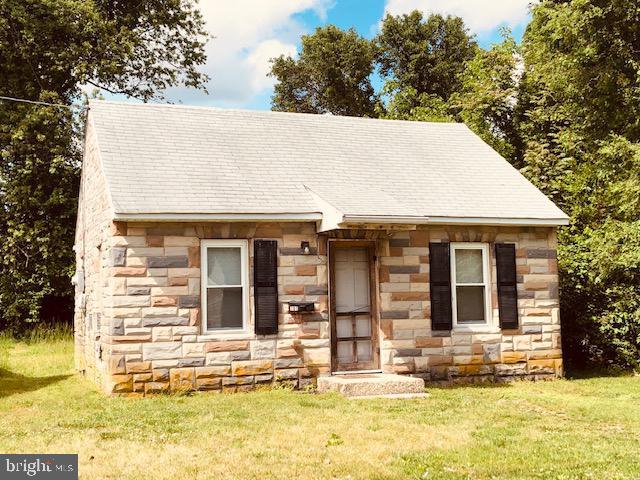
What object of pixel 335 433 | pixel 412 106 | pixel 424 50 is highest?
pixel 424 50

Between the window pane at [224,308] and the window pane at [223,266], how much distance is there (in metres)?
0.14

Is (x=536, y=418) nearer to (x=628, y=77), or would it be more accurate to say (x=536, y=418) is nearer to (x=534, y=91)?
(x=628, y=77)

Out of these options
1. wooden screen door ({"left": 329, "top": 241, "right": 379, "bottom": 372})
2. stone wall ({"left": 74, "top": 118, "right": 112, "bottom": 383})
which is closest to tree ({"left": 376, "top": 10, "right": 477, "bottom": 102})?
stone wall ({"left": 74, "top": 118, "right": 112, "bottom": 383})

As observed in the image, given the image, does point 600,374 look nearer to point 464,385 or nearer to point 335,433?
point 464,385

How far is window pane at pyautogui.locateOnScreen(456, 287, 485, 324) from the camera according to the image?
12523mm

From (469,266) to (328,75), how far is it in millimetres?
23060

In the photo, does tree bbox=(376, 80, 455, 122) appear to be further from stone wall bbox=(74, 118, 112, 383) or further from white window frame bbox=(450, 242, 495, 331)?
stone wall bbox=(74, 118, 112, 383)

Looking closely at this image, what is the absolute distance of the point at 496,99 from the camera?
22.8 m

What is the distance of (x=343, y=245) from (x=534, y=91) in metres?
12.9

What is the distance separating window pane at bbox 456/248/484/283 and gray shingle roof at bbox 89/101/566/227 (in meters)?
0.75

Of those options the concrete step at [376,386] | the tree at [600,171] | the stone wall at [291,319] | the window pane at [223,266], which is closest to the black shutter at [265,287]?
the stone wall at [291,319]

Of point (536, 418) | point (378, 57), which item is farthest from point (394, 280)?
point (378, 57)

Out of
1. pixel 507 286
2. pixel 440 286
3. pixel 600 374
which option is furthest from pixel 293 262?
pixel 600 374

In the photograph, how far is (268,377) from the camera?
11266 millimetres
